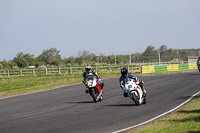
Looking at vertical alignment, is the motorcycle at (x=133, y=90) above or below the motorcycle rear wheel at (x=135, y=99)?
above

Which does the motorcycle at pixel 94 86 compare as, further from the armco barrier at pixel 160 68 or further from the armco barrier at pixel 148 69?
the armco barrier at pixel 160 68

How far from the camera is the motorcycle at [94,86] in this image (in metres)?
17.1

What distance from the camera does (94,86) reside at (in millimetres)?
17094

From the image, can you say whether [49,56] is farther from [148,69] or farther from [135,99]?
[135,99]

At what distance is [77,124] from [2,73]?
4487 centimetres

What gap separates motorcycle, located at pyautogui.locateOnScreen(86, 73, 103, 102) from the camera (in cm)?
1706

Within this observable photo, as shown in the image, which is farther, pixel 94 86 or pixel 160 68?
pixel 160 68

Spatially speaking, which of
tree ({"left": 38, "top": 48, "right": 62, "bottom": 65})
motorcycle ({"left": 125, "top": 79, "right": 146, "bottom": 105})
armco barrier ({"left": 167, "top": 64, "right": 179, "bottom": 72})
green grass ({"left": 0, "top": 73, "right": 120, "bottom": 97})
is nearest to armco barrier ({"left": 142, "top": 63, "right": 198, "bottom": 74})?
armco barrier ({"left": 167, "top": 64, "right": 179, "bottom": 72})

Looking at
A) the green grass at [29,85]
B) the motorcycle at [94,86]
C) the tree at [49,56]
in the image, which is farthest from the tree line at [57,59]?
the motorcycle at [94,86]

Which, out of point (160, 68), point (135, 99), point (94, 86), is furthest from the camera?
point (160, 68)

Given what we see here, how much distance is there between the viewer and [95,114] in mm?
13328

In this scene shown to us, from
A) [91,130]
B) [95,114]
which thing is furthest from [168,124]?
[95,114]

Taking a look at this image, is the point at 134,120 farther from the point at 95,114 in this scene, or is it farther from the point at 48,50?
the point at 48,50

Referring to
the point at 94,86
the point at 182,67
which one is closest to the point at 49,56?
the point at 182,67
